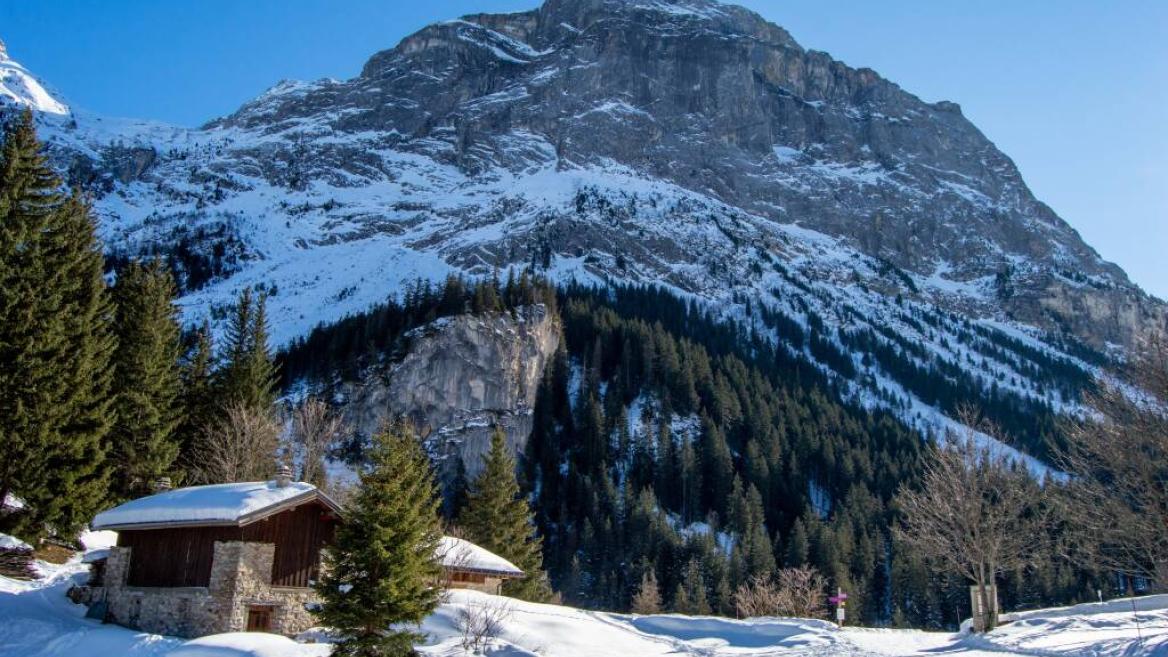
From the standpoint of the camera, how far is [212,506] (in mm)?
25844

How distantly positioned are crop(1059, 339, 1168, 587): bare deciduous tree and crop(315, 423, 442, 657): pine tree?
58.4ft

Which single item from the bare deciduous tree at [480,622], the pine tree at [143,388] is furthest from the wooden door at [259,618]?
the pine tree at [143,388]

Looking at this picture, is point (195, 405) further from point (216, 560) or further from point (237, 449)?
point (216, 560)

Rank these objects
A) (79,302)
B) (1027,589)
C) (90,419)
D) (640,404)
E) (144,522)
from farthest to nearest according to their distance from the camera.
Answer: (640,404)
(1027,589)
(79,302)
(90,419)
(144,522)

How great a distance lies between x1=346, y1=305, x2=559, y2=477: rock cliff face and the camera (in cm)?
9194

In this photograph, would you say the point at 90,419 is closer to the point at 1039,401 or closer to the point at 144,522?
the point at 144,522

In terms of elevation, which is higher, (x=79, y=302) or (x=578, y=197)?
(x=578, y=197)

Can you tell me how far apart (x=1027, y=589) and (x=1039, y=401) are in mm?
104654

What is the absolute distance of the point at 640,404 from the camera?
107m

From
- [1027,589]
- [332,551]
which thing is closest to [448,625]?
[332,551]

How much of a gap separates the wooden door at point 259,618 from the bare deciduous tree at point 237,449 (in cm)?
1436

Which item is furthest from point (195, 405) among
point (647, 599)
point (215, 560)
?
point (647, 599)

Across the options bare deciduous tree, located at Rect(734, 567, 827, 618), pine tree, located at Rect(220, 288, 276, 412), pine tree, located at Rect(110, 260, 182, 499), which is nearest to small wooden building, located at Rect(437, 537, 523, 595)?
pine tree, located at Rect(110, 260, 182, 499)

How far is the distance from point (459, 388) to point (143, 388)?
191 feet
